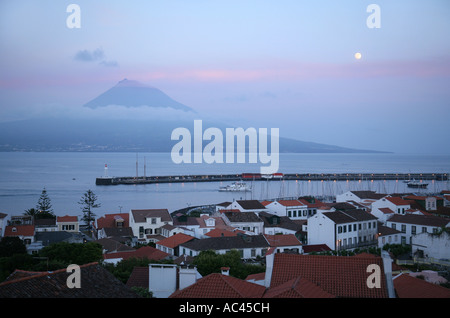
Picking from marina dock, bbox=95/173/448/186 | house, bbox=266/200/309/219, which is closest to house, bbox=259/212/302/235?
house, bbox=266/200/309/219

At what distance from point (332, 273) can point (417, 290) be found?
4.30 ft

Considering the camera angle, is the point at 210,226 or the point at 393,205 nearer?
the point at 210,226

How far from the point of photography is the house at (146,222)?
19188 mm

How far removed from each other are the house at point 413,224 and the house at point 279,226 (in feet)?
12.2

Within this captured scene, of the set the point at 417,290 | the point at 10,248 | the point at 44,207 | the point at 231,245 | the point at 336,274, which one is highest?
the point at 336,274

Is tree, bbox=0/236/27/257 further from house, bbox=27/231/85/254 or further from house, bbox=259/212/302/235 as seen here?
house, bbox=259/212/302/235

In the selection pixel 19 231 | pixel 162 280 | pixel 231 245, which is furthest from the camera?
pixel 19 231

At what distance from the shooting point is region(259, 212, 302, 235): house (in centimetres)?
1774

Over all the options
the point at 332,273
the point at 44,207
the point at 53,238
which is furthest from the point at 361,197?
the point at 332,273

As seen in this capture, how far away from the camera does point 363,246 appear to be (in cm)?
1609

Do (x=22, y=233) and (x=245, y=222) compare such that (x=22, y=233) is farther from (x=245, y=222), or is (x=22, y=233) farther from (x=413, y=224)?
(x=413, y=224)

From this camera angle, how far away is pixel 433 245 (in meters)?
13.2
